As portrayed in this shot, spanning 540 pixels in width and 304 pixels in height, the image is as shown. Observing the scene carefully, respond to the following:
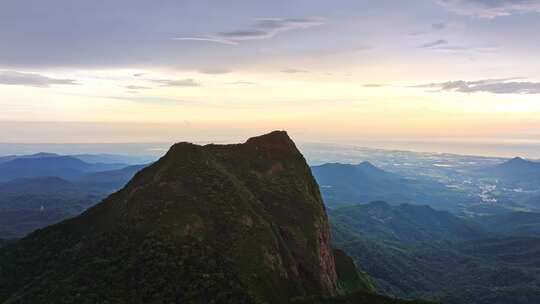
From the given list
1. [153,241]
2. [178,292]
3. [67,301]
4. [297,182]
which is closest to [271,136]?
[297,182]

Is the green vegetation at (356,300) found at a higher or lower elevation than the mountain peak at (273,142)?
lower

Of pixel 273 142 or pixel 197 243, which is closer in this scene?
pixel 197 243

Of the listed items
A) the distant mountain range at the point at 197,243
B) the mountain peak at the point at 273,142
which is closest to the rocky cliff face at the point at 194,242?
the distant mountain range at the point at 197,243

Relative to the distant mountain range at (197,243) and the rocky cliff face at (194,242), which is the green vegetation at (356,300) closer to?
the distant mountain range at (197,243)

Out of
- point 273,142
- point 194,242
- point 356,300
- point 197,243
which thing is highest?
point 273,142

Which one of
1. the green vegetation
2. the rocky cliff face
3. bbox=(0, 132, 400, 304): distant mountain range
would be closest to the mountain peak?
bbox=(0, 132, 400, 304): distant mountain range

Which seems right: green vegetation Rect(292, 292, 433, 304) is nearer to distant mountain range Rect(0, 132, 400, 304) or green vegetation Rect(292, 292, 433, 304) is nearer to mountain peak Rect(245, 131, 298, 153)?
distant mountain range Rect(0, 132, 400, 304)

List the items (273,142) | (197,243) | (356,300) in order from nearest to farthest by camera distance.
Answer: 1. (356,300)
2. (197,243)
3. (273,142)

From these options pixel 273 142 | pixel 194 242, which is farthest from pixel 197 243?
pixel 273 142

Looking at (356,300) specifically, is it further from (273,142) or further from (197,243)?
(273,142)
